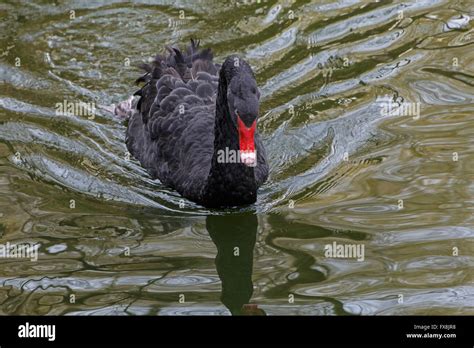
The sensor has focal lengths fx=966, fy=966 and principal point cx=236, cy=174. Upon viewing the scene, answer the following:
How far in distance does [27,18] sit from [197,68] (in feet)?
10.4

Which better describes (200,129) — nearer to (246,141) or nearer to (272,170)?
(272,170)

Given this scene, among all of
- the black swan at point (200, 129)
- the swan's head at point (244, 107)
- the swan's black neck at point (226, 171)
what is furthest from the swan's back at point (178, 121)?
the swan's head at point (244, 107)

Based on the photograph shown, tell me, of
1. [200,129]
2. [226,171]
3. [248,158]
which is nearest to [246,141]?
[248,158]

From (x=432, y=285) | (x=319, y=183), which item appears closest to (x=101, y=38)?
(x=319, y=183)

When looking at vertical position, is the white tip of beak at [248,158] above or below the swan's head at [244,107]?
below

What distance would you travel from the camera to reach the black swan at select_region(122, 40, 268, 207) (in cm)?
692

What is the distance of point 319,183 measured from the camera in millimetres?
8008

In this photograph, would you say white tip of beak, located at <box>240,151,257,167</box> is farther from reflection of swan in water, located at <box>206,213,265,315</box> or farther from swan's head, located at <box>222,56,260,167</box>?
reflection of swan in water, located at <box>206,213,265,315</box>

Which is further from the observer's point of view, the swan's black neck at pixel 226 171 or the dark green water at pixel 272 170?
the swan's black neck at pixel 226 171

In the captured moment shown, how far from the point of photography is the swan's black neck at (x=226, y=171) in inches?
296

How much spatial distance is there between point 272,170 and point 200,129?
75cm

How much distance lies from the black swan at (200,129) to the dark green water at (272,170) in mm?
186

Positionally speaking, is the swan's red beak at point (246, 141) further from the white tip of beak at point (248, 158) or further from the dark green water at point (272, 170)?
the dark green water at point (272, 170)

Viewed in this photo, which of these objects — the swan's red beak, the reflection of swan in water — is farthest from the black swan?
the reflection of swan in water
